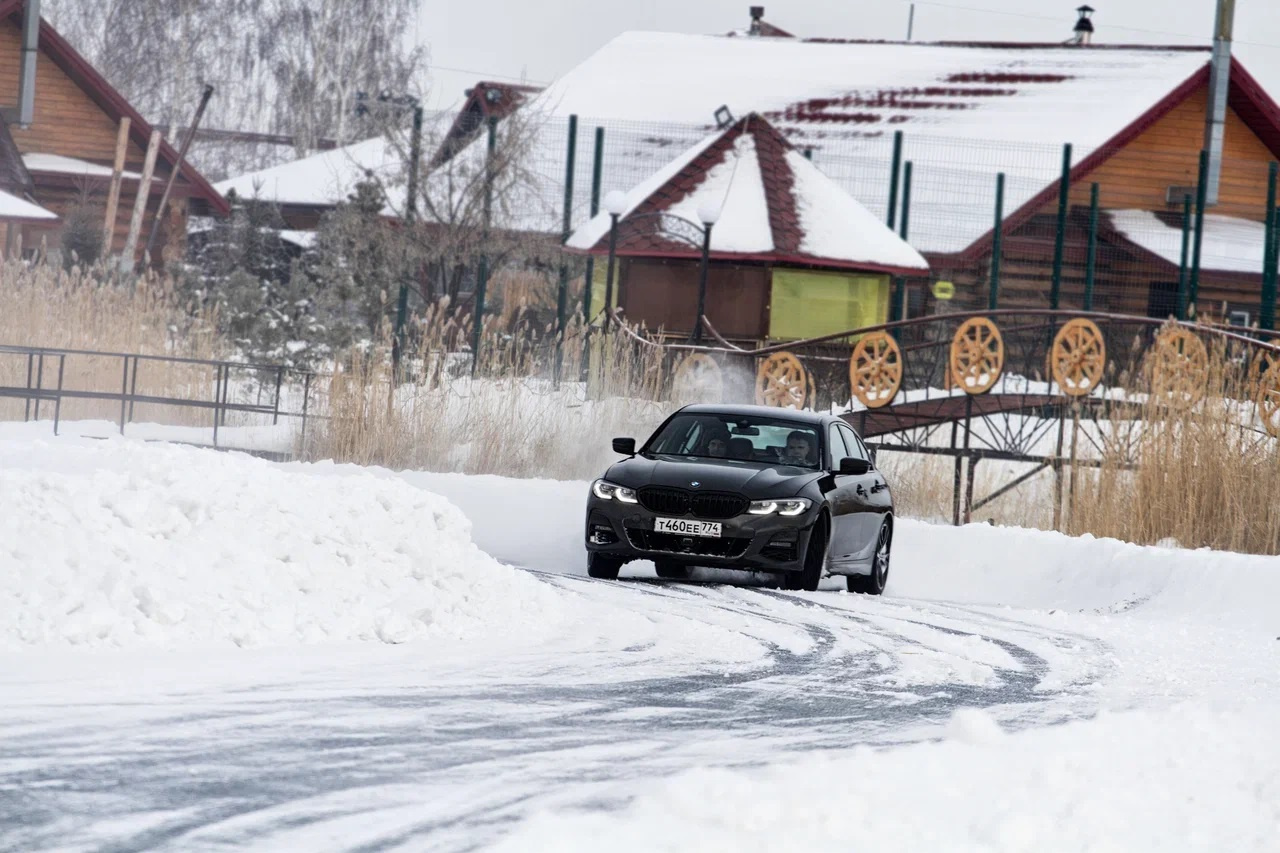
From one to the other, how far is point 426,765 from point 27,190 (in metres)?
36.6

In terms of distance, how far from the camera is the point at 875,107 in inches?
1674

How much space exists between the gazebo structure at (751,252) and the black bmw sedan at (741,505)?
16013 millimetres

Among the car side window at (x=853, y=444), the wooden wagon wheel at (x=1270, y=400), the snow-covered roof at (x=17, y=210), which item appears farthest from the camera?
the snow-covered roof at (x=17, y=210)

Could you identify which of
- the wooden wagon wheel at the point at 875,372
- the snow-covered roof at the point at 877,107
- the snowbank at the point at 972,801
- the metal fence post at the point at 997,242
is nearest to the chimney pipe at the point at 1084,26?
the snow-covered roof at the point at 877,107

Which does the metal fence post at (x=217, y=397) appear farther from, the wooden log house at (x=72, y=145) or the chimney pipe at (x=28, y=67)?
the wooden log house at (x=72, y=145)

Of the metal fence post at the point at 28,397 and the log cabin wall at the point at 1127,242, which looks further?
the log cabin wall at the point at 1127,242

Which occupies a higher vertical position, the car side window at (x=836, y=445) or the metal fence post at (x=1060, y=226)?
the metal fence post at (x=1060, y=226)

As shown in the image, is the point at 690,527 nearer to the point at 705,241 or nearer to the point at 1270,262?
the point at 705,241

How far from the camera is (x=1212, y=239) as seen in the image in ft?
124

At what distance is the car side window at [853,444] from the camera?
15.7m

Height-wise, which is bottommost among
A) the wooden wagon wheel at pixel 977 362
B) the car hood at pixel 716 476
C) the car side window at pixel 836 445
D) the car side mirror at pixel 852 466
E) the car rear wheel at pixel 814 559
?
the car rear wheel at pixel 814 559

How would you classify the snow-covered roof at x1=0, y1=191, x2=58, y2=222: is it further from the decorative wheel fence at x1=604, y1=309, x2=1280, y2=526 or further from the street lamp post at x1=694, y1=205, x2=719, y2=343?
the decorative wheel fence at x1=604, y1=309, x2=1280, y2=526

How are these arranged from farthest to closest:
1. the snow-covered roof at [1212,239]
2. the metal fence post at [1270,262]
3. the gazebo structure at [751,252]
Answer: the snow-covered roof at [1212,239] < the metal fence post at [1270,262] < the gazebo structure at [751,252]

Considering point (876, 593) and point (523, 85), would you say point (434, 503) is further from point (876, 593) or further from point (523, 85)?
point (523, 85)
